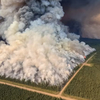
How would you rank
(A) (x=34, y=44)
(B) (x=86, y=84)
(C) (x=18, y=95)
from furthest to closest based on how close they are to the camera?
(A) (x=34, y=44) < (B) (x=86, y=84) < (C) (x=18, y=95)

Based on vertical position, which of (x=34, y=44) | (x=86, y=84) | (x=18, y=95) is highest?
(x=34, y=44)

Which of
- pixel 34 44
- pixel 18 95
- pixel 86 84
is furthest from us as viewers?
pixel 34 44

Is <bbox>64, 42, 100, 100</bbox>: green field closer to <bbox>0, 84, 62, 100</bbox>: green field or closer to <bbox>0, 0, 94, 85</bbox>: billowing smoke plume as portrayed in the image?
<bbox>0, 0, 94, 85</bbox>: billowing smoke plume

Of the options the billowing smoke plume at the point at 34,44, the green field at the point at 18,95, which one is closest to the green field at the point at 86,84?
the billowing smoke plume at the point at 34,44

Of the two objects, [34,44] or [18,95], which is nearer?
[18,95]

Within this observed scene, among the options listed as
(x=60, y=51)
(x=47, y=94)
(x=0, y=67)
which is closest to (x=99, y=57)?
(x=60, y=51)

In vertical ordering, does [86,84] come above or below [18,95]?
below
